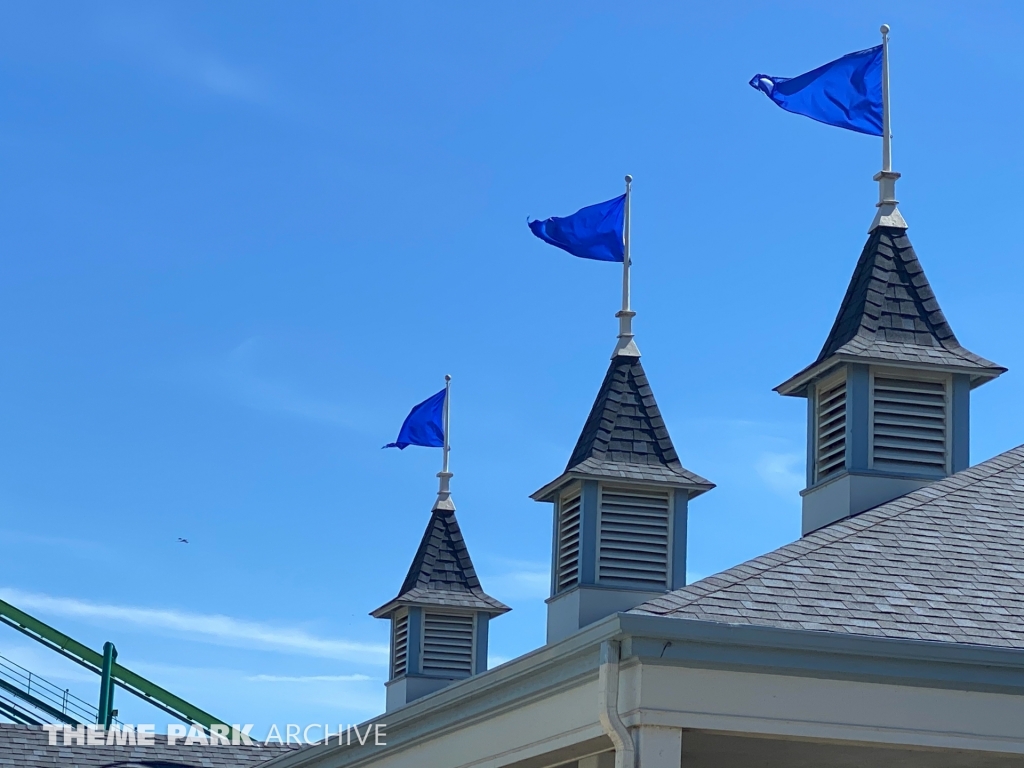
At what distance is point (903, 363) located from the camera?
15547 millimetres

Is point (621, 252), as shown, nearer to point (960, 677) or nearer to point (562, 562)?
point (562, 562)

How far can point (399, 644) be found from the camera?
2584 centimetres

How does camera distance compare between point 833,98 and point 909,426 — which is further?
point 833,98

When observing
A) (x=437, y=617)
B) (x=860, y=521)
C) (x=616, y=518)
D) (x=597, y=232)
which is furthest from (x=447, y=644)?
(x=860, y=521)

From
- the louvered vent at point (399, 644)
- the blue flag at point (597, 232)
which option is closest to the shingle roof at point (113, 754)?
the louvered vent at point (399, 644)

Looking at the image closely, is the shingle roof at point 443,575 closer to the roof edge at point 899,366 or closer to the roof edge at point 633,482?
the roof edge at point 633,482

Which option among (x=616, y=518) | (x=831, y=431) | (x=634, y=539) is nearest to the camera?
(x=831, y=431)

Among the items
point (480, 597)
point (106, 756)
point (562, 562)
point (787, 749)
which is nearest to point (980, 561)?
point (787, 749)

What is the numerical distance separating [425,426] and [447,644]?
3543mm

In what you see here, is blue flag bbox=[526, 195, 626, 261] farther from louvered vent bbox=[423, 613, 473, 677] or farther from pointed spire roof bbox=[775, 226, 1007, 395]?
louvered vent bbox=[423, 613, 473, 677]

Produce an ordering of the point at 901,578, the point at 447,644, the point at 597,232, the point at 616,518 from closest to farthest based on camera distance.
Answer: the point at 901,578
the point at 616,518
the point at 597,232
the point at 447,644

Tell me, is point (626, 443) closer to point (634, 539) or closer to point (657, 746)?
point (634, 539)

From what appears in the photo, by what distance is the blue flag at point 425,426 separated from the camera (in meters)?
26.2

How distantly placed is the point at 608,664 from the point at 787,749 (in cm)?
291
